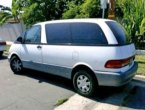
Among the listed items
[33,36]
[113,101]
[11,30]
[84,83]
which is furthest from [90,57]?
[11,30]

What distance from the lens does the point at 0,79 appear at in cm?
902

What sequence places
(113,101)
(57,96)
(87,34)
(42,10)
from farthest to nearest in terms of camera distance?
1. (42,10)
2. (57,96)
3. (87,34)
4. (113,101)

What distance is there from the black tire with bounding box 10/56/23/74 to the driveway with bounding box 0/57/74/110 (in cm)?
18

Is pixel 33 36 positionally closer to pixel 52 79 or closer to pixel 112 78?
pixel 52 79

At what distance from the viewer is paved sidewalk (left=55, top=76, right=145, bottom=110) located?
630cm

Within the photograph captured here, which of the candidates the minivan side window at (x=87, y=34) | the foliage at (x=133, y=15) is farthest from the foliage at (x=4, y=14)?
the minivan side window at (x=87, y=34)

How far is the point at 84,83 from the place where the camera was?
6.95 metres

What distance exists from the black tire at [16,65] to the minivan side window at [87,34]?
2.87m

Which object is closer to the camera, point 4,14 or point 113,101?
point 113,101

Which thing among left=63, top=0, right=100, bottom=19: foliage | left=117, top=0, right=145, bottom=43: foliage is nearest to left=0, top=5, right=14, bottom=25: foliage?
left=63, top=0, right=100, bottom=19: foliage

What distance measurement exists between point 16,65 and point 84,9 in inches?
316

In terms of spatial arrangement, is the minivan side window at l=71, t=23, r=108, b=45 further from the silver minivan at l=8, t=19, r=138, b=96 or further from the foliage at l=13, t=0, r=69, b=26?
the foliage at l=13, t=0, r=69, b=26

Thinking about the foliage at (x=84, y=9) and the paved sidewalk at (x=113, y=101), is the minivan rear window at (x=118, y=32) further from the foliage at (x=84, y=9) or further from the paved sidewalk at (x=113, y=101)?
the foliage at (x=84, y=9)

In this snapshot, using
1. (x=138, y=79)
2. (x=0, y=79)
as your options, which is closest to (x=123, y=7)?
(x=138, y=79)
